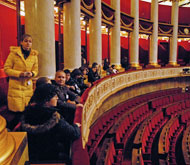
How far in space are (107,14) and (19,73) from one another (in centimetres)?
958

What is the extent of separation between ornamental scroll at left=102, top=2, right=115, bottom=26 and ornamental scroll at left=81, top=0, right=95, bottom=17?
70.4 inches

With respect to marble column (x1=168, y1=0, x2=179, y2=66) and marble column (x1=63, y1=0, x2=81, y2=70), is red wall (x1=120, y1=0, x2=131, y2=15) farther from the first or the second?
marble column (x1=63, y1=0, x2=81, y2=70)

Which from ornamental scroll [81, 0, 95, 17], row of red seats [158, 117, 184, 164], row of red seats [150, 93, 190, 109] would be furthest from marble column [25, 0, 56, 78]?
row of red seats [150, 93, 190, 109]

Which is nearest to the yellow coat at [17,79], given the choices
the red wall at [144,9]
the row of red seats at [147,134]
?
the row of red seats at [147,134]

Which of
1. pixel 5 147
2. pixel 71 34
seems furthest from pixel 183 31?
pixel 5 147

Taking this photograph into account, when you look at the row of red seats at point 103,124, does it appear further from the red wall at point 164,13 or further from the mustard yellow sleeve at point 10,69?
the red wall at point 164,13

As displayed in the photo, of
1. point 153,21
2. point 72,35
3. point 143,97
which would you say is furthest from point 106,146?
point 153,21

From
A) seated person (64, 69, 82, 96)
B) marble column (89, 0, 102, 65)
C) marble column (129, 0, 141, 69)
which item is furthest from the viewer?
marble column (129, 0, 141, 69)

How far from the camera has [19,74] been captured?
2.77 metres

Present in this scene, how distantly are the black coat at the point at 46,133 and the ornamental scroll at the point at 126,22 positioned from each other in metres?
12.4

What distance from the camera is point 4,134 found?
81 cm

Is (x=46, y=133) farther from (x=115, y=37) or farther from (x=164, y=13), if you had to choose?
(x=164, y=13)

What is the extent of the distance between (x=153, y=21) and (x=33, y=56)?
15.2m

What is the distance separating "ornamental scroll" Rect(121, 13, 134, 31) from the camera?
13.4 metres
